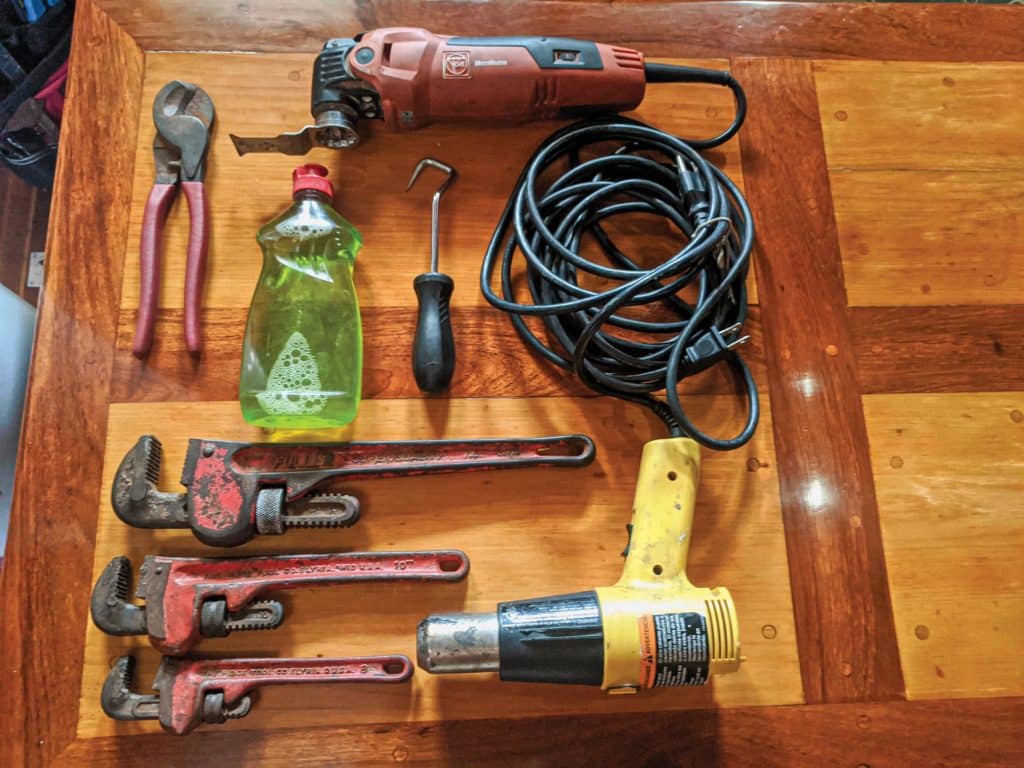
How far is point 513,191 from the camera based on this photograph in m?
0.84

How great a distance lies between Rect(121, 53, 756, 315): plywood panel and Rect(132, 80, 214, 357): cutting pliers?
0.02m

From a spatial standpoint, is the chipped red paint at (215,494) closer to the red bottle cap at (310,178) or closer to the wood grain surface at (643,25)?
the red bottle cap at (310,178)

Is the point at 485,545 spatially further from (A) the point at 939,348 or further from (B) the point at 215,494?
(A) the point at 939,348

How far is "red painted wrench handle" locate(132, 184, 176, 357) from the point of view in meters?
0.77

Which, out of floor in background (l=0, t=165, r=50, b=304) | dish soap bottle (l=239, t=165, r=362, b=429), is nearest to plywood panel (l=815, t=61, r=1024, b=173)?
dish soap bottle (l=239, t=165, r=362, b=429)

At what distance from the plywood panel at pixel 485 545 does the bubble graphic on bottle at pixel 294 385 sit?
0.16ft

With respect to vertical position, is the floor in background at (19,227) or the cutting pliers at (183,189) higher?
the floor in background at (19,227)

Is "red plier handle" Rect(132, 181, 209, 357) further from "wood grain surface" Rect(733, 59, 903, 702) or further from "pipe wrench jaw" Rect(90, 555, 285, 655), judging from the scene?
"wood grain surface" Rect(733, 59, 903, 702)

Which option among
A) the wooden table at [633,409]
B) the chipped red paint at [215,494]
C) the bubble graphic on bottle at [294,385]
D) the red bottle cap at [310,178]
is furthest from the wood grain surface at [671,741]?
the red bottle cap at [310,178]

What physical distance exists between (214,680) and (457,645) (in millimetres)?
236

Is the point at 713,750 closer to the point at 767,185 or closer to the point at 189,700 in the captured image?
the point at 189,700

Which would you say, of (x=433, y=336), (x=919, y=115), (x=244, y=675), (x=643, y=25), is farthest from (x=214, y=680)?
(x=919, y=115)

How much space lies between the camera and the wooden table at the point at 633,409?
27.7 inches

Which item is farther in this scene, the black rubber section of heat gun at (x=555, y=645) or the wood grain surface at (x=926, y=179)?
the wood grain surface at (x=926, y=179)
